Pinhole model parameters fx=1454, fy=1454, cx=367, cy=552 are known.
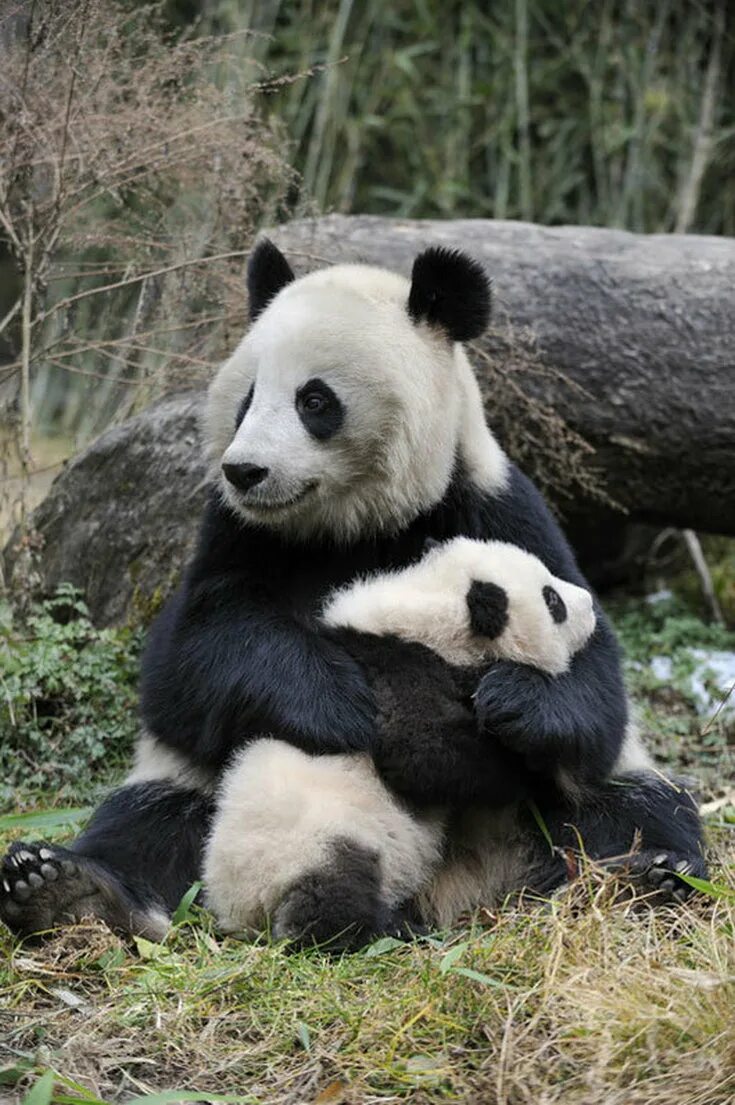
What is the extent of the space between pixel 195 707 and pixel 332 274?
52.4 inches

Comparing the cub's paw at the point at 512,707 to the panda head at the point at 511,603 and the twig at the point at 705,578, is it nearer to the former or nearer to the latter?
the panda head at the point at 511,603

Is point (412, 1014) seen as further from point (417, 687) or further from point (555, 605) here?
point (555, 605)

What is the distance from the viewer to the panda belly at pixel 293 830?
3564mm

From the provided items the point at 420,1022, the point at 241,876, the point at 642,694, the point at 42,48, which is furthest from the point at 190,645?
the point at 642,694

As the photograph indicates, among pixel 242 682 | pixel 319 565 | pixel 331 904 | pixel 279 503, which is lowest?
pixel 331 904

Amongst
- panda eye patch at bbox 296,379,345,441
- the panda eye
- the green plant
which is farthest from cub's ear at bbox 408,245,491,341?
the green plant

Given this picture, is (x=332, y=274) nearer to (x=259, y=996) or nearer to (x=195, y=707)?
(x=195, y=707)

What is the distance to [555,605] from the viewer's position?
3943 mm

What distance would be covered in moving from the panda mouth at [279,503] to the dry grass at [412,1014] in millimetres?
1134

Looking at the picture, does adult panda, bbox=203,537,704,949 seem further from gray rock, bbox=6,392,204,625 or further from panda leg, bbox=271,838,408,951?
gray rock, bbox=6,392,204,625

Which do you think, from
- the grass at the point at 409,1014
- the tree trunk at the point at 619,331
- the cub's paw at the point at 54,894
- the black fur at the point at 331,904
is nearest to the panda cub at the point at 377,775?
the black fur at the point at 331,904

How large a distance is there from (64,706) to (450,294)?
2.21 metres

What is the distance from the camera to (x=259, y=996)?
3.35m

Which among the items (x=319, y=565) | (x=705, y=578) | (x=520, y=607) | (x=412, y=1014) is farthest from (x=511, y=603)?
(x=705, y=578)
